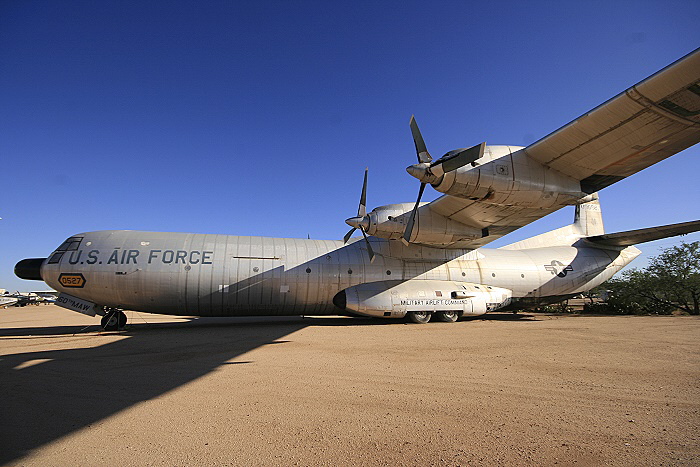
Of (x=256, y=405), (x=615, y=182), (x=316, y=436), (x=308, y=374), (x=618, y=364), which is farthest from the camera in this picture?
(x=615, y=182)

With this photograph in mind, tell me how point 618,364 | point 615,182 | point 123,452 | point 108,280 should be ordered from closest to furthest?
point 123,452
point 618,364
point 615,182
point 108,280

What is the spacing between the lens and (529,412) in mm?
3639

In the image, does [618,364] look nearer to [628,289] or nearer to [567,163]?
[567,163]

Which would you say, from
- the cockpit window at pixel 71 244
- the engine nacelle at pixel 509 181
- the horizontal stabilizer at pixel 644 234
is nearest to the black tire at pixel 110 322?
the cockpit window at pixel 71 244

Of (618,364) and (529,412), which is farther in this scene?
(618,364)

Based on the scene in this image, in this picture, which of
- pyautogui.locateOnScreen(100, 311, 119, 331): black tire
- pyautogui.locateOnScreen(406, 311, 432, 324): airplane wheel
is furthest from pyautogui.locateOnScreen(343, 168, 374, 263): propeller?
pyautogui.locateOnScreen(100, 311, 119, 331): black tire

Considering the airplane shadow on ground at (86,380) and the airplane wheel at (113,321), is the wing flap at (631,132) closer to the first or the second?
the airplane shadow on ground at (86,380)

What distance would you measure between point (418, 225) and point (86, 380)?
36.0 feet

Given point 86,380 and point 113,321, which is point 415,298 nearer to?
point 86,380

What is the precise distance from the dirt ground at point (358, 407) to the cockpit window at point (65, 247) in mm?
6601

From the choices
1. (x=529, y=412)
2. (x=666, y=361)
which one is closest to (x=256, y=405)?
(x=529, y=412)

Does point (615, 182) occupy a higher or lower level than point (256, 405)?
higher

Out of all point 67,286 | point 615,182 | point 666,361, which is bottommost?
point 666,361

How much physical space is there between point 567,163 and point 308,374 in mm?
9276
